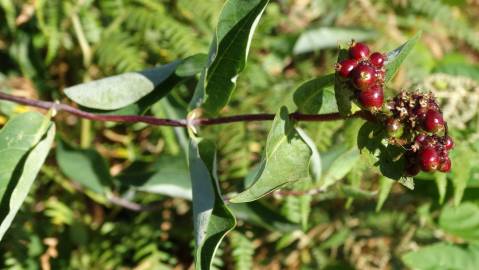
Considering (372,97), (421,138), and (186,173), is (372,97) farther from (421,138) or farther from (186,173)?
(186,173)

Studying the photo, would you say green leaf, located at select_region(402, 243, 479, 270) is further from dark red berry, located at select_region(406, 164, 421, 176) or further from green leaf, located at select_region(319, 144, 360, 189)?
dark red berry, located at select_region(406, 164, 421, 176)

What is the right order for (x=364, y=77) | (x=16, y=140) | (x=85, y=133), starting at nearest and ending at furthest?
(x=364, y=77) < (x=16, y=140) < (x=85, y=133)

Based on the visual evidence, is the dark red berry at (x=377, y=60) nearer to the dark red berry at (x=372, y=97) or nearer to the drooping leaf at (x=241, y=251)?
the dark red berry at (x=372, y=97)

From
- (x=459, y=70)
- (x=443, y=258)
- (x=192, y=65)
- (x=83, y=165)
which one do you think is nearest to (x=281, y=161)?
(x=192, y=65)

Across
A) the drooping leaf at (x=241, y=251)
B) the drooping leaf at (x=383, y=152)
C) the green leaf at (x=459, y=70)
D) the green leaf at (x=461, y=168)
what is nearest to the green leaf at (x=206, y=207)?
the drooping leaf at (x=383, y=152)

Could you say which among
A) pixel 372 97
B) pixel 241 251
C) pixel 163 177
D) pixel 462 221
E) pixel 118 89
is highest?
pixel 372 97

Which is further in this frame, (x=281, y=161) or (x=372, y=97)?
(x=281, y=161)
